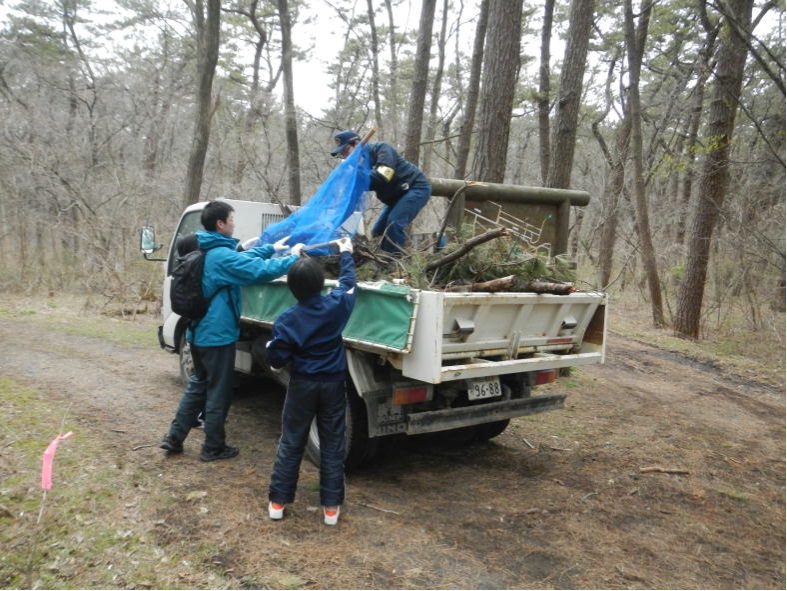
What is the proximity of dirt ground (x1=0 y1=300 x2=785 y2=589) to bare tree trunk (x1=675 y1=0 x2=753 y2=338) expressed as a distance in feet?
16.9

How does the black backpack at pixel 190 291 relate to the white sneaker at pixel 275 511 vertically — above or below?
above

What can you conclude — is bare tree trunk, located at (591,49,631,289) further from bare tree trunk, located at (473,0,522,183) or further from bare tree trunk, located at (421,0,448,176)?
bare tree trunk, located at (473,0,522,183)

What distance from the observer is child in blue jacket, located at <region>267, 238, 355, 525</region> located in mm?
3623

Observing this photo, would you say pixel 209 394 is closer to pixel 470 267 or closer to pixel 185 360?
pixel 185 360

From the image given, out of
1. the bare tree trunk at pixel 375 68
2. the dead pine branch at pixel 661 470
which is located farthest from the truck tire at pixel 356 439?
the bare tree trunk at pixel 375 68

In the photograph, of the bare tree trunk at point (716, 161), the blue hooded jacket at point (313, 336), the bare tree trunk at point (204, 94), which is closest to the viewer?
the blue hooded jacket at point (313, 336)

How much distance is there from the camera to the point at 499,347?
4.26m

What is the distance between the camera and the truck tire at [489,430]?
5.41 m

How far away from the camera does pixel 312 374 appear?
3.67m

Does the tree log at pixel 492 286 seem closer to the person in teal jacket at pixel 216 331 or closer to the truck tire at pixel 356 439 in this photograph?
the truck tire at pixel 356 439

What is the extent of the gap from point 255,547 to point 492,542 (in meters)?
1.42

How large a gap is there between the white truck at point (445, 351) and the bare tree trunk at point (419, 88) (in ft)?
23.4

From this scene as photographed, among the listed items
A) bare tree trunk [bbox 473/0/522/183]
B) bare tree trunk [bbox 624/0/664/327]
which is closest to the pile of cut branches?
bare tree trunk [bbox 473/0/522/183]

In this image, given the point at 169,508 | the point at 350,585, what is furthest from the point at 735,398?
the point at 169,508
